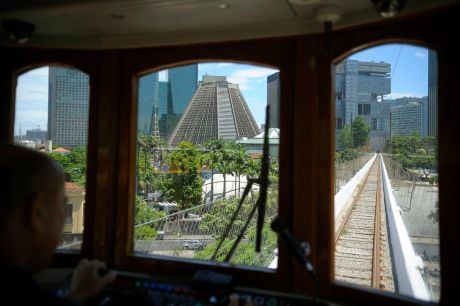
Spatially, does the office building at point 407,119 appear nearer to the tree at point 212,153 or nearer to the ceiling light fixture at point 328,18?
the ceiling light fixture at point 328,18

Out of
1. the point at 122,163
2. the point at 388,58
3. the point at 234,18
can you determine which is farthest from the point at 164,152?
the point at 388,58

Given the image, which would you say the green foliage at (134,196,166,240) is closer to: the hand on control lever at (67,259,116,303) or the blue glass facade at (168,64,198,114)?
the hand on control lever at (67,259,116,303)

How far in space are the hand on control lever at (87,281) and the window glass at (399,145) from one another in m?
1.12

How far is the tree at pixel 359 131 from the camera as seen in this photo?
6.46 ft

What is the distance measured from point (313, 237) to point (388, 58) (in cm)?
98

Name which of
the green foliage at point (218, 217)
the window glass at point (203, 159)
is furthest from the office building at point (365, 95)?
the green foliage at point (218, 217)

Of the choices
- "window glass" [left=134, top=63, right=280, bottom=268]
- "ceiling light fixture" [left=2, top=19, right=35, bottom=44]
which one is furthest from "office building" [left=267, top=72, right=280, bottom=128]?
"ceiling light fixture" [left=2, top=19, right=35, bottom=44]

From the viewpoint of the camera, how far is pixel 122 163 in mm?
2047

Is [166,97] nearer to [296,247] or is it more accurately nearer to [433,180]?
[296,247]

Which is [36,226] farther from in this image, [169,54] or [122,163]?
[169,54]

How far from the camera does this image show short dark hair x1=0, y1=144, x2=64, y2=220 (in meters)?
0.83

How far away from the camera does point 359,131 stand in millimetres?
1973

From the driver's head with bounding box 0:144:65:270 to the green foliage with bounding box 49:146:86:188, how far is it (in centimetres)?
130

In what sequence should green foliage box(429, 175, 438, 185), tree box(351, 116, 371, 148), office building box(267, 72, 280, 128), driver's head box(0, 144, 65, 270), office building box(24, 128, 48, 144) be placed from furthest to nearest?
office building box(24, 128, 48, 144) → tree box(351, 116, 371, 148) → office building box(267, 72, 280, 128) → green foliage box(429, 175, 438, 185) → driver's head box(0, 144, 65, 270)
